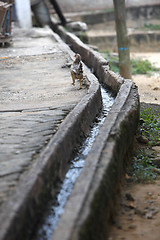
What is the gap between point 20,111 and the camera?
5.48m

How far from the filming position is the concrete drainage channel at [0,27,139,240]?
2828mm

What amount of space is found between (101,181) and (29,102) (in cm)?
294

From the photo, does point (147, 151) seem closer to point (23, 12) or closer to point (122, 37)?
point (122, 37)

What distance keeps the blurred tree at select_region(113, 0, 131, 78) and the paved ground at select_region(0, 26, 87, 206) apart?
1.63m

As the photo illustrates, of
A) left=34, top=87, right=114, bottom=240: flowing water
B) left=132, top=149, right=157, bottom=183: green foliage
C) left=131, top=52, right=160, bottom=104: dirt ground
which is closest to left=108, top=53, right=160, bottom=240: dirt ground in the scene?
left=132, top=149, right=157, bottom=183: green foliage

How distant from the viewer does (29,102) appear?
5.97 metres

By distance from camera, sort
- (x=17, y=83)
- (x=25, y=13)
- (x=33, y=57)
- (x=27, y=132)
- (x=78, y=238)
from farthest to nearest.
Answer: (x=25, y=13), (x=33, y=57), (x=17, y=83), (x=27, y=132), (x=78, y=238)

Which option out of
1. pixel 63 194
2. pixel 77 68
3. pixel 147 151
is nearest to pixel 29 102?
pixel 77 68

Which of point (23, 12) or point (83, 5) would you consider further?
point (83, 5)

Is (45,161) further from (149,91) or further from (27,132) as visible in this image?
(149,91)

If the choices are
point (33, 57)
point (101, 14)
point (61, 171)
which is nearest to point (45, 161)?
point (61, 171)

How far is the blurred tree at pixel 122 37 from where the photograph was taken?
34.6ft

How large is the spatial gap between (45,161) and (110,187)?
663mm

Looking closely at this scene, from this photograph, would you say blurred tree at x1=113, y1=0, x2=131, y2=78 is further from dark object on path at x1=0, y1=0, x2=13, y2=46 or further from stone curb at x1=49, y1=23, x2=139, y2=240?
stone curb at x1=49, y1=23, x2=139, y2=240
